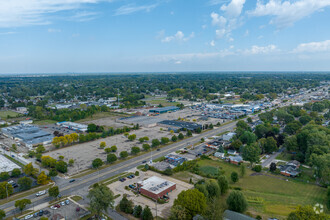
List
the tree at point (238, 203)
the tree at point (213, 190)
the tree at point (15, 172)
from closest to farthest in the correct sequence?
the tree at point (238, 203) < the tree at point (213, 190) < the tree at point (15, 172)

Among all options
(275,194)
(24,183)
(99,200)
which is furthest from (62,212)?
(275,194)

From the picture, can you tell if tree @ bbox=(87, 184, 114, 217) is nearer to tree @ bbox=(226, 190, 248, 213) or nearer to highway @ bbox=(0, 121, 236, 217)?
highway @ bbox=(0, 121, 236, 217)

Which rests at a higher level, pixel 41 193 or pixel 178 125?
pixel 178 125

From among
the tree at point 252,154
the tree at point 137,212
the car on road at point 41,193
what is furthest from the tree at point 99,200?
the tree at point 252,154

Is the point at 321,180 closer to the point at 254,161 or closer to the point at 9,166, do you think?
the point at 254,161

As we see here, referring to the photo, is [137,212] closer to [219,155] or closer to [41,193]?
[41,193]

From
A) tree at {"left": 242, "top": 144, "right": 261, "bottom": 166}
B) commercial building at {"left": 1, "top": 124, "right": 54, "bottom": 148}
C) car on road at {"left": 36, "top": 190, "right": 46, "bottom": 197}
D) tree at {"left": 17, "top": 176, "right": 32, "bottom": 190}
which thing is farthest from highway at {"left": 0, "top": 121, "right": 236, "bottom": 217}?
commercial building at {"left": 1, "top": 124, "right": 54, "bottom": 148}

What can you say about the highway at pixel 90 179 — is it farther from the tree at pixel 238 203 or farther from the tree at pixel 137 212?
the tree at pixel 238 203
